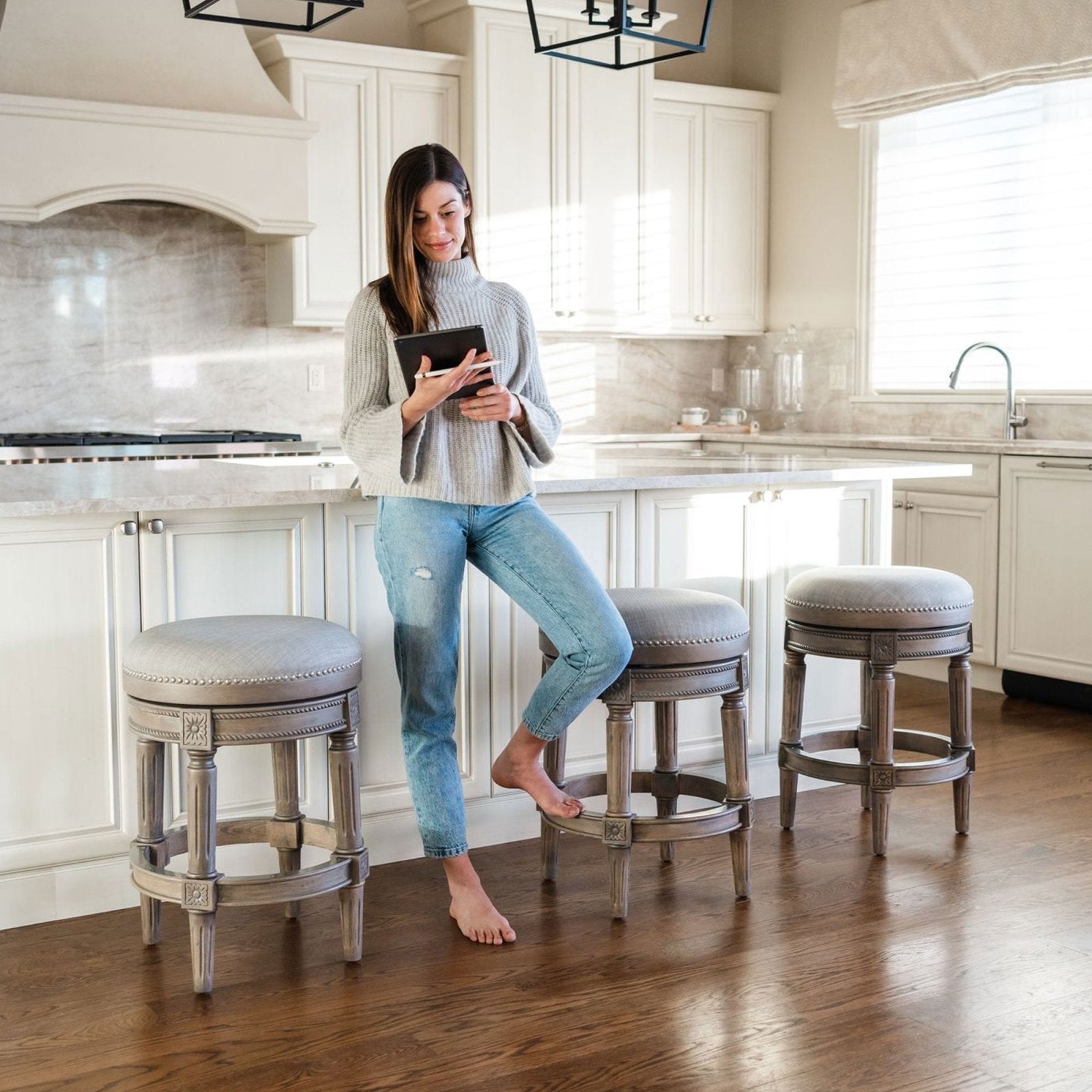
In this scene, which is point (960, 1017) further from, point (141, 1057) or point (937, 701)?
point (937, 701)

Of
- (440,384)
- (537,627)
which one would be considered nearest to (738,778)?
(537,627)

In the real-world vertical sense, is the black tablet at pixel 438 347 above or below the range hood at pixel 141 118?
below

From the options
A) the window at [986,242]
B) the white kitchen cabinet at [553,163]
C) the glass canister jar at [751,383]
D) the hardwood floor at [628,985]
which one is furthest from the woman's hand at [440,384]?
the glass canister jar at [751,383]

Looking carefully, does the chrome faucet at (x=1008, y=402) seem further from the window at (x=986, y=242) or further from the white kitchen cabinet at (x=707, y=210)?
the white kitchen cabinet at (x=707, y=210)

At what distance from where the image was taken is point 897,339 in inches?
232

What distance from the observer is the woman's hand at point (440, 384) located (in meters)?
2.43

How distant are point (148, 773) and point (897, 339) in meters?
4.24

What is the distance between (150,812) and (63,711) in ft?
0.94

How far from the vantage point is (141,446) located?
4738mm

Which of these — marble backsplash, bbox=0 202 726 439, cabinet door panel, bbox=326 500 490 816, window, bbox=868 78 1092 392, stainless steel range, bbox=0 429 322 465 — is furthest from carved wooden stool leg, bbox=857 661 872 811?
marble backsplash, bbox=0 202 726 439

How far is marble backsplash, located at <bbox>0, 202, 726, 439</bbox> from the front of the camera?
5.11 meters

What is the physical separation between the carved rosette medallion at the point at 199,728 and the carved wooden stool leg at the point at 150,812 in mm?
173

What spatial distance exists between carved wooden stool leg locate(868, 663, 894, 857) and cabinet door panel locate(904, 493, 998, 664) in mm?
1784

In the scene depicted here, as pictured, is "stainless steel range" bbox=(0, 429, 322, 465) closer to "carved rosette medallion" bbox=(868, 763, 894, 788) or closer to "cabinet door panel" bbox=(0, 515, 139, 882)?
"cabinet door panel" bbox=(0, 515, 139, 882)
